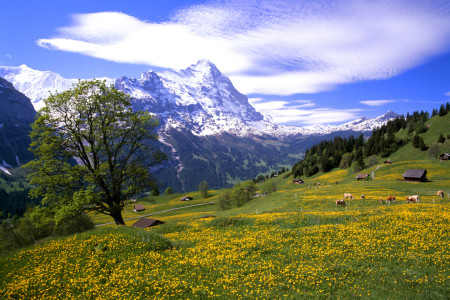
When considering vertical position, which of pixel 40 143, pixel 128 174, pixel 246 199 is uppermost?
pixel 40 143

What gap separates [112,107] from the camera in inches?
1003

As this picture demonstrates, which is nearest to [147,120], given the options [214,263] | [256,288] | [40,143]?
[40,143]

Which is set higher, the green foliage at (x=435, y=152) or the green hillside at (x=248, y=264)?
the green foliage at (x=435, y=152)

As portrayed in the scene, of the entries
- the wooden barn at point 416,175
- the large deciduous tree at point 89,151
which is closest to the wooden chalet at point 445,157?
the wooden barn at point 416,175

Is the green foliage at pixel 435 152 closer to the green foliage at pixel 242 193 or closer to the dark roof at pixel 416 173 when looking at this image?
the dark roof at pixel 416 173

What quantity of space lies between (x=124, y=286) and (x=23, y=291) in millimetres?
5958

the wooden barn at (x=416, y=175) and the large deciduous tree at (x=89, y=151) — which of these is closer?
the large deciduous tree at (x=89, y=151)

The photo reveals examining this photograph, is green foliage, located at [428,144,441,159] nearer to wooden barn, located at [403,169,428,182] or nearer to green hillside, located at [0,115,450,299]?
wooden barn, located at [403,169,428,182]

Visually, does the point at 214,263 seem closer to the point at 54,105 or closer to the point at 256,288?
the point at 256,288

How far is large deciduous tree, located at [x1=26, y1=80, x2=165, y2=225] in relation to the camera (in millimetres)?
23234

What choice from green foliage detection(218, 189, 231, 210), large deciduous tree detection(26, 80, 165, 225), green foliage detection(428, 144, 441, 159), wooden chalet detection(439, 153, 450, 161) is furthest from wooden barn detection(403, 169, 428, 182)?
large deciduous tree detection(26, 80, 165, 225)

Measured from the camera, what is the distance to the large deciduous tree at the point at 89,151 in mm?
23234

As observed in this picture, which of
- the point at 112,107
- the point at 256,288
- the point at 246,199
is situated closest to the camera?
the point at 256,288

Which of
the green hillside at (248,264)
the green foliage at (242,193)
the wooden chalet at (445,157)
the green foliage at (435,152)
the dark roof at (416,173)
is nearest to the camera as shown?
the green hillside at (248,264)
